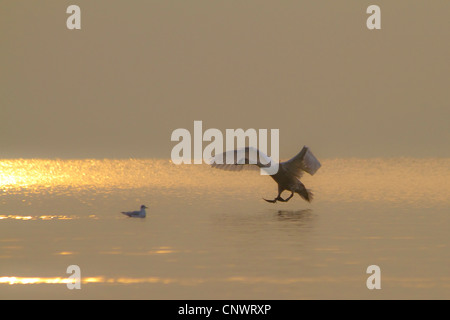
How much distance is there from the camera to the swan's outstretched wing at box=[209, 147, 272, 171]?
3656 cm

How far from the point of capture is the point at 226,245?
93.0ft

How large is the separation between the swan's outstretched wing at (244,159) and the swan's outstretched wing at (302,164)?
79 cm

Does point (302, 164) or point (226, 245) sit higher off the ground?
point (302, 164)

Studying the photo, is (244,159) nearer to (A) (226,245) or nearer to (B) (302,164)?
(B) (302,164)

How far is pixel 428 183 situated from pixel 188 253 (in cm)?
3214

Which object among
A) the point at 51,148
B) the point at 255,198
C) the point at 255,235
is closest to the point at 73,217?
the point at 255,235

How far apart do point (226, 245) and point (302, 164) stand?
31.5 feet

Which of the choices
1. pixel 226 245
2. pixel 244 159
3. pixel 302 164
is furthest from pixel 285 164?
pixel 226 245

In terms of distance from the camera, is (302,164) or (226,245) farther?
(302,164)

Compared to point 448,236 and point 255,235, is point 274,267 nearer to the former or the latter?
point 255,235

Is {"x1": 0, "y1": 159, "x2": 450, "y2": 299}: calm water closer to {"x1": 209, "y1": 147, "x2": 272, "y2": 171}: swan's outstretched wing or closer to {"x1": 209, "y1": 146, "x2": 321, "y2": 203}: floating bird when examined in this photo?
{"x1": 209, "y1": 146, "x2": 321, "y2": 203}: floating bird

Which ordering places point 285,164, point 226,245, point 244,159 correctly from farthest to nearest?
point 285,164 < point 244,159 < point 226,245

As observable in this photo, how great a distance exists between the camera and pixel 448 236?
2986 cm

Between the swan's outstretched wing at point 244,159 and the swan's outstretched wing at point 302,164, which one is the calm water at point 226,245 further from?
the swan's outstretched wing at point 244,159
